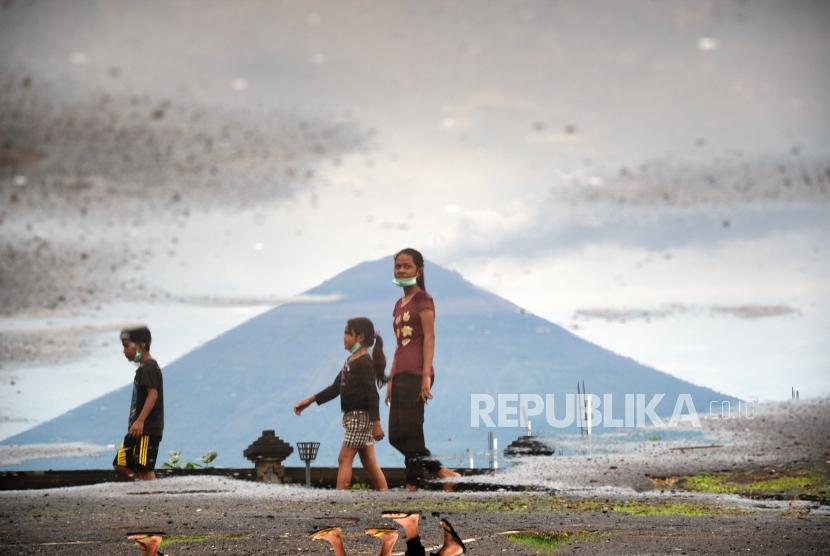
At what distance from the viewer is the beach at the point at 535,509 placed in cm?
831

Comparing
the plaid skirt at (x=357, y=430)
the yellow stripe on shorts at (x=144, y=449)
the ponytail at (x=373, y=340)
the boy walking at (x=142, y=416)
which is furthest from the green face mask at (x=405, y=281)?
the yellow stripe on shorts at (x=144, y=449)

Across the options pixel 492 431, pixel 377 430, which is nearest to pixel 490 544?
pixel 492 431

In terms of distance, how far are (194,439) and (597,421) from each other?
12.8 feet

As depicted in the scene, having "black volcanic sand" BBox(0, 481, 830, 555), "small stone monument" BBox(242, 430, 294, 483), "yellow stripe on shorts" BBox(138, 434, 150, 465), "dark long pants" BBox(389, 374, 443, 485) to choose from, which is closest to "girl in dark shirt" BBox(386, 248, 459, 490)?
"dark long pants" BBox(389, 374, 443, 485)

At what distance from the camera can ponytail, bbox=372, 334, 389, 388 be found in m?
10.4

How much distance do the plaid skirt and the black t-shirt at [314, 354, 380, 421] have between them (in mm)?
65

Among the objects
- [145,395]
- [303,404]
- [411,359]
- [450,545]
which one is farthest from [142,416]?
[450,545]

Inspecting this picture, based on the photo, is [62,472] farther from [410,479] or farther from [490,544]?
[490,544]

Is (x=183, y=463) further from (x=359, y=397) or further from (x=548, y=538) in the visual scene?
(x=548, y=538)

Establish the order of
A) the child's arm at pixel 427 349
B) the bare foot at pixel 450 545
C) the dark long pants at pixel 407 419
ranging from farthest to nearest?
the dark long pants at pixel 407 419 → the child's arm at pixel 427 349 → the bare foot at pixel 450 545

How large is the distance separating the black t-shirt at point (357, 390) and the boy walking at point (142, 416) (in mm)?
1739

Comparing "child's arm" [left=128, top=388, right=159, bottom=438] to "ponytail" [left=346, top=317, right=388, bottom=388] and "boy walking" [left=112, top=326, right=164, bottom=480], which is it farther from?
"ponytail" [left=346, top=317, right=388, bottom=388]

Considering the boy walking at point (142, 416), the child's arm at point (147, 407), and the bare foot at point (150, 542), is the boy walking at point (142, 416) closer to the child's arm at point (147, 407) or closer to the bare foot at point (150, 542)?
the child's arm at point (147, 407)

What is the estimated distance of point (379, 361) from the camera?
10398 mm
